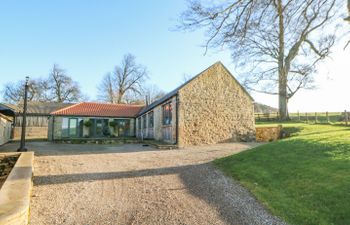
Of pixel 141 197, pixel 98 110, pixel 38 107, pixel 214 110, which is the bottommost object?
pixel 141 197

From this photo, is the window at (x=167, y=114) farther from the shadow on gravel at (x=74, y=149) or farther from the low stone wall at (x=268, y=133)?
the low stone wall at (x=268, y=133)

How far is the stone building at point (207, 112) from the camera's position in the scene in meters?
16.5

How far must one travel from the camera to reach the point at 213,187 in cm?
632

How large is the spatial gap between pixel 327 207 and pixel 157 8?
8.86 meters

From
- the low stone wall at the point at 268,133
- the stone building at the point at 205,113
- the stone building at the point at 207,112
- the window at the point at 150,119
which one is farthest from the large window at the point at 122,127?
the low stone wall at the point at 268,133

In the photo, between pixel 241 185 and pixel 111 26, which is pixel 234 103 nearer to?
pixel 111 26

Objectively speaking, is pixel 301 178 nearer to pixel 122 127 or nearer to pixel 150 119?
pixel 150 119

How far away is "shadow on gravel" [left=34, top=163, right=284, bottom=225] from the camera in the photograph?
14.9 ft

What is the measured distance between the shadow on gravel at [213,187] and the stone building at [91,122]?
18331mm

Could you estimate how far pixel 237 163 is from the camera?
27.4ft

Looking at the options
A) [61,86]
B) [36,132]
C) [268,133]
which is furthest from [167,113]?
[61,86]

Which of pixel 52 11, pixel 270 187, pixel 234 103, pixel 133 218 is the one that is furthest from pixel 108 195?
pixel 234 103

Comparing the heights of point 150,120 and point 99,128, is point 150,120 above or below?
above

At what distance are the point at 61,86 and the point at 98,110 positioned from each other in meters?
24.7
